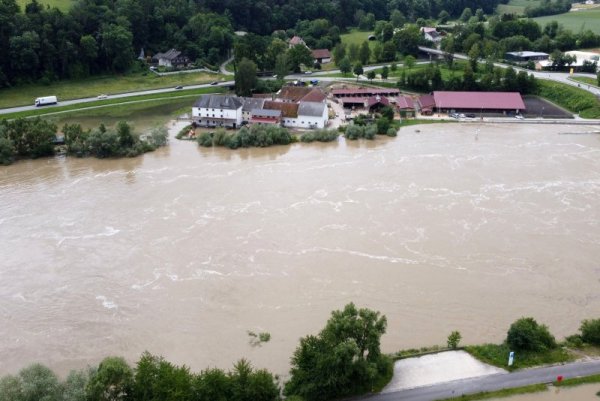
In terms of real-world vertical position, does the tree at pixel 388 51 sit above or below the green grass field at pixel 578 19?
below

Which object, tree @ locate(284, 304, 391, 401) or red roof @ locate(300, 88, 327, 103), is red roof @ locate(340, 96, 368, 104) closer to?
red roof @ locate(300, 88, 327, 103)

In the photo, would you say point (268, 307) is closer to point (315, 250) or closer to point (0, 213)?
point (315, 250)

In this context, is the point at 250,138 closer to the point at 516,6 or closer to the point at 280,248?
the point at 280,248

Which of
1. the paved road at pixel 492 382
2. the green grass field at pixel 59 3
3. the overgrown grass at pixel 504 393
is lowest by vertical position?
the overgrown grass at pixel 504 393

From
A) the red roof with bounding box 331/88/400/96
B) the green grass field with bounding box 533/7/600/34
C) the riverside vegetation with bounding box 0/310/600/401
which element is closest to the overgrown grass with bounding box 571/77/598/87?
the red roof with bounding box 331/88/400/96

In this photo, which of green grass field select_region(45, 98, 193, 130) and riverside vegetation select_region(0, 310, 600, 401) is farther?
green grass field select_region(45, 98, 193, 130)

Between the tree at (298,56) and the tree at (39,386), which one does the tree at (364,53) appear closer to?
the tree at (298,56)

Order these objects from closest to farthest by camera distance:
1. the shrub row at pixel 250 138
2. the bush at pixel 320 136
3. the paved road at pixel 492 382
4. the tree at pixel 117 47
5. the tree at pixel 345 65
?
the paved road at pixel 492 382
the shrub row at pixel 250 138
the bush at pixel 320 136
the tree at pixel 117 47
the tree at pixel 345 65

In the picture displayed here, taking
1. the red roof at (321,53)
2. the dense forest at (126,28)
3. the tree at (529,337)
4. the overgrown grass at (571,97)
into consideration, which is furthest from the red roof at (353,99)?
the tree at (529,337)
